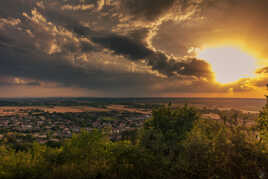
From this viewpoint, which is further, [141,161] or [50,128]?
[50,128]

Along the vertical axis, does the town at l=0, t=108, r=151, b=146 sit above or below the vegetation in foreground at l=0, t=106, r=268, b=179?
below

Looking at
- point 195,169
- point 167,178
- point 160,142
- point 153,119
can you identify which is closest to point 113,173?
point 167,178

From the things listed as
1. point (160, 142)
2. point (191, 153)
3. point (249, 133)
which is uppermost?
point (249, 133)

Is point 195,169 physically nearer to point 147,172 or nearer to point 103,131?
point 147,172

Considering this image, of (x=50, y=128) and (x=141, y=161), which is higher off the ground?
(x=141, y=161)

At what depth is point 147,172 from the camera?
9055 millimetres

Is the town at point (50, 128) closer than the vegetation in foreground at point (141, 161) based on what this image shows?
No

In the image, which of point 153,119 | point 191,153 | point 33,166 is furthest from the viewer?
point 153,119

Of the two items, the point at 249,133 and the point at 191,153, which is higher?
the point at 249,133

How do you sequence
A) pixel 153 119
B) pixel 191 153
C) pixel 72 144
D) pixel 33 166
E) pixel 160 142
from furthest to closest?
pixel 153 119, pixel 160 142, pixel 72 144, pixel 191 153, pixel 33 166

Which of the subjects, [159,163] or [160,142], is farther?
[160,142]

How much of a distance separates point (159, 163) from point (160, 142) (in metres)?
5.23

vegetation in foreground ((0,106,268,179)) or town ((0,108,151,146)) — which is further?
town ((0,108,151,146))

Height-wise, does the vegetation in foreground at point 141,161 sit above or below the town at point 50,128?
above
